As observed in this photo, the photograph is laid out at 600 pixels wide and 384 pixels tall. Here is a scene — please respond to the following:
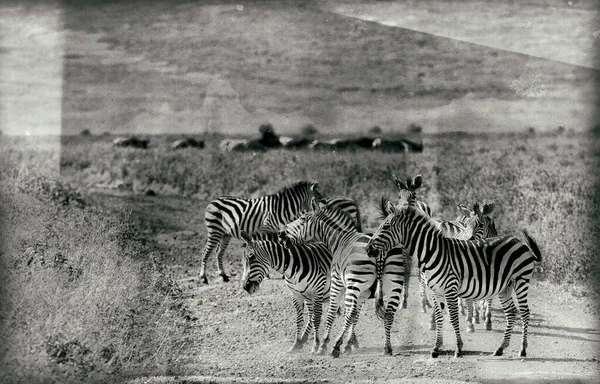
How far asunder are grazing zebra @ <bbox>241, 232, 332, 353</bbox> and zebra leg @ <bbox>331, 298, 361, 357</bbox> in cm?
27

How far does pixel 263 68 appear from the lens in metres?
13.4

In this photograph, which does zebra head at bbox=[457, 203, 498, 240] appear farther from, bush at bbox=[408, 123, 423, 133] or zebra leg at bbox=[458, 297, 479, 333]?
bush at bbox=[408, 123, 423, 133]

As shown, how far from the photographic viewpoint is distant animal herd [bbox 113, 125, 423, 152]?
13.2 meters

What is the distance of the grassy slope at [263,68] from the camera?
1272 centimetres

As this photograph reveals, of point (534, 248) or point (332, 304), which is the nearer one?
point (332, 304)

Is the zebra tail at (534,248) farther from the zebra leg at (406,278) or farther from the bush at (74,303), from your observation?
the bush at (74,303)

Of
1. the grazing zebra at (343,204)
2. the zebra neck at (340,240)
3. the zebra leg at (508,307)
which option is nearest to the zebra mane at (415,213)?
the zebra neck at (340,240)

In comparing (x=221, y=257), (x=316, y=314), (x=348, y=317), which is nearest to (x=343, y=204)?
(x=221, y=257)

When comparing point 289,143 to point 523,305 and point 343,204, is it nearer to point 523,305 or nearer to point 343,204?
point 343,204

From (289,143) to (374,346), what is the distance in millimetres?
5185

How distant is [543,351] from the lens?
28.2 ft

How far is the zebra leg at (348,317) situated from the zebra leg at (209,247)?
116 inches

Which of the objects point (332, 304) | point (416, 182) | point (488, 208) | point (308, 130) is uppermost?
point (308, 130)

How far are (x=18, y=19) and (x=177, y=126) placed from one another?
105 inches
